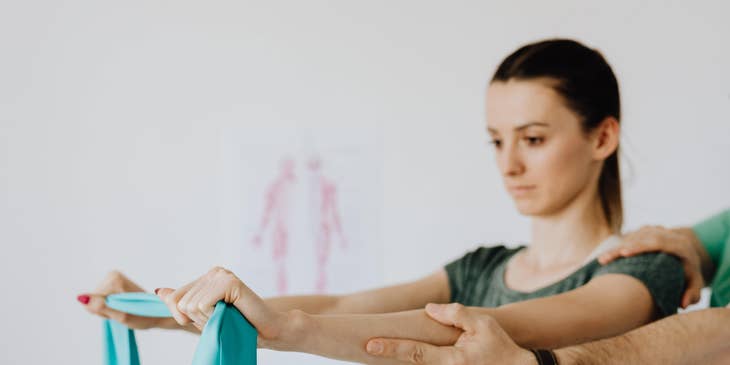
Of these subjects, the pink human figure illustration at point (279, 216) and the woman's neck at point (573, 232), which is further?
the pink human figure illustration at point (279, 216)

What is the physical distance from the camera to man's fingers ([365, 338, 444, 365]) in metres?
1.11

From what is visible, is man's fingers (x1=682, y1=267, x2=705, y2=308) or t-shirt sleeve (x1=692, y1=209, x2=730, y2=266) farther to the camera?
t-shirt sleeve (x1=692, y1=209, x2=730, y2=266)

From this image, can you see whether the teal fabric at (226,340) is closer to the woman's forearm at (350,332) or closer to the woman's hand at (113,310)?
the woman's forearm at (350,332)

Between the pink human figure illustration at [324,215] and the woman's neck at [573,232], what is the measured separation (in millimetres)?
1586

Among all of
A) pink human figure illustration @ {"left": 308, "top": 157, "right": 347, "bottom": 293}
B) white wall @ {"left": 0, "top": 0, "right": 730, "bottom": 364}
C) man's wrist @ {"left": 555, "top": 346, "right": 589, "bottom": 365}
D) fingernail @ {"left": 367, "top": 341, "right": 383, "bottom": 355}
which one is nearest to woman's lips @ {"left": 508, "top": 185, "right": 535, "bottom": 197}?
man's wrist @ {"left": 555, "top": 346, "right": 589, "bottom": 365}

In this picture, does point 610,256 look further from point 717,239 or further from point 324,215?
point 324,215

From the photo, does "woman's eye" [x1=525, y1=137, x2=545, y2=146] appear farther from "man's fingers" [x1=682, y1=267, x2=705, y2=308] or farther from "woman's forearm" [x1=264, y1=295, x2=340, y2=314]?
"woman's forearm" [x1=264, y1=295, x2=340, y2=314]

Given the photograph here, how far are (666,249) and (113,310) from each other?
998 mm

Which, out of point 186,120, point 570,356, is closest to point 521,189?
point 570,356

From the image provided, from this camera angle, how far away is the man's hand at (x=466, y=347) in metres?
1.13

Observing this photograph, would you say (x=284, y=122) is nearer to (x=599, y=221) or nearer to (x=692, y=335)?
(x=599, y=221)

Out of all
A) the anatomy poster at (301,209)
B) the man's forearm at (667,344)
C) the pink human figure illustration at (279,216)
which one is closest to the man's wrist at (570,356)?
the man's forearm at (667,344)

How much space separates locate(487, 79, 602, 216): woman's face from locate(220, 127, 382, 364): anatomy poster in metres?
1.54

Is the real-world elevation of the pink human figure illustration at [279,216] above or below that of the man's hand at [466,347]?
above
